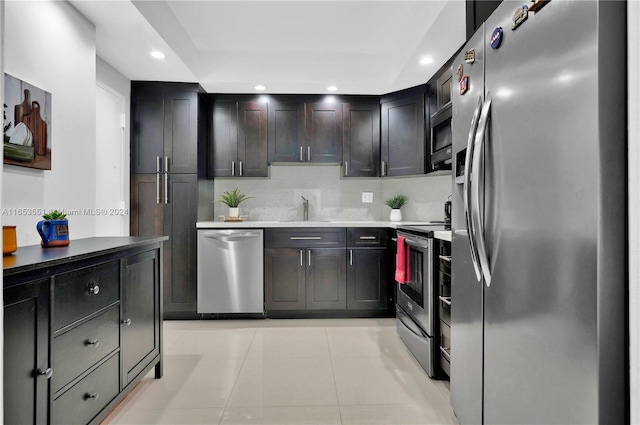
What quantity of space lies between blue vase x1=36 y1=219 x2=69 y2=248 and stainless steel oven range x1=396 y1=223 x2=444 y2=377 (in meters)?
2.16

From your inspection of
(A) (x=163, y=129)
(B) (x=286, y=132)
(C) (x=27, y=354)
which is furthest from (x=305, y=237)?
(C) (x=27, y=354)

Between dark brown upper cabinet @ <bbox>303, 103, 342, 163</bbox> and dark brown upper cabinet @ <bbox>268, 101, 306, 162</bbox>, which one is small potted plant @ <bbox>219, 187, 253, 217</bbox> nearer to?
dark brown upper cabinet @ <bbox>268, 101, 306, 162</bbox>

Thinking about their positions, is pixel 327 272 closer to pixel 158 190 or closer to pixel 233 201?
pixel 233 201

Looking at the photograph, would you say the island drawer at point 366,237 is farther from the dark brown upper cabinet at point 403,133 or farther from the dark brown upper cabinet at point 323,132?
the dark brown upper cabinet at point 323,132

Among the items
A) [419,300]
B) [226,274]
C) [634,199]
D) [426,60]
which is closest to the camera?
[634,199]

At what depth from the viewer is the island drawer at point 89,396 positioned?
1.40 meters

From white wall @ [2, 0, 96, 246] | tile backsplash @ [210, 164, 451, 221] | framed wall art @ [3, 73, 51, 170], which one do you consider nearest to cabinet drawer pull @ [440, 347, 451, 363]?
tile backsplash @ [210, 164, 451, 221]

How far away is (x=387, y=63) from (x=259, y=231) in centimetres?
223

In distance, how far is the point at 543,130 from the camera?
97cm

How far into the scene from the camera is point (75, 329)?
148 centimetres

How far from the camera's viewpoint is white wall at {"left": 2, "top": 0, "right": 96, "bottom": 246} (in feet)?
5.96

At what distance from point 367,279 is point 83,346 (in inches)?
101

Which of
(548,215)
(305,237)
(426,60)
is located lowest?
(305,237)

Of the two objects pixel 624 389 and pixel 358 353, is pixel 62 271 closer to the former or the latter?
pixel 624 389
